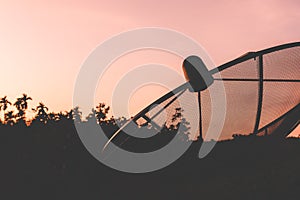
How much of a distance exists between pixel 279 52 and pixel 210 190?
4919mm

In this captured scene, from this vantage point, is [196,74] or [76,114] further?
[76,114]

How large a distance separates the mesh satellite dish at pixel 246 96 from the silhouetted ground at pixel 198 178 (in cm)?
62

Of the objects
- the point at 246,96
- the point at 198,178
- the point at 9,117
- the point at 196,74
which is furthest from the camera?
the point at 9,117

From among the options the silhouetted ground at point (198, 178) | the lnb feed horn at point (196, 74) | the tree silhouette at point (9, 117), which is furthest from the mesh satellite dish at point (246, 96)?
the tree silhouette at point (9, 117)

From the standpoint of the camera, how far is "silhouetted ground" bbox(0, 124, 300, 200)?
18781 millimetres

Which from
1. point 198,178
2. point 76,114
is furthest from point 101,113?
point 198,178

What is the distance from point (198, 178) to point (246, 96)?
334cm

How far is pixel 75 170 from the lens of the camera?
27.2m

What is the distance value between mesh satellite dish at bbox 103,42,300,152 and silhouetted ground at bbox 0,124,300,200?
2.04ft

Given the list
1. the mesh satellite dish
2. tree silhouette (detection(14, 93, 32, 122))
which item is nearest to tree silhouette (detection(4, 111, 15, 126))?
tree silhouette (detection(14, 93, 32, 122))

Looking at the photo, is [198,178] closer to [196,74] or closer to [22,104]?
[196,74]

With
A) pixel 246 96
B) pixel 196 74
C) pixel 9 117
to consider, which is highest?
pixel 9 117

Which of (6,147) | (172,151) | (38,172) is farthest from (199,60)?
(6,147)

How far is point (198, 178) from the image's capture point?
830 inches
